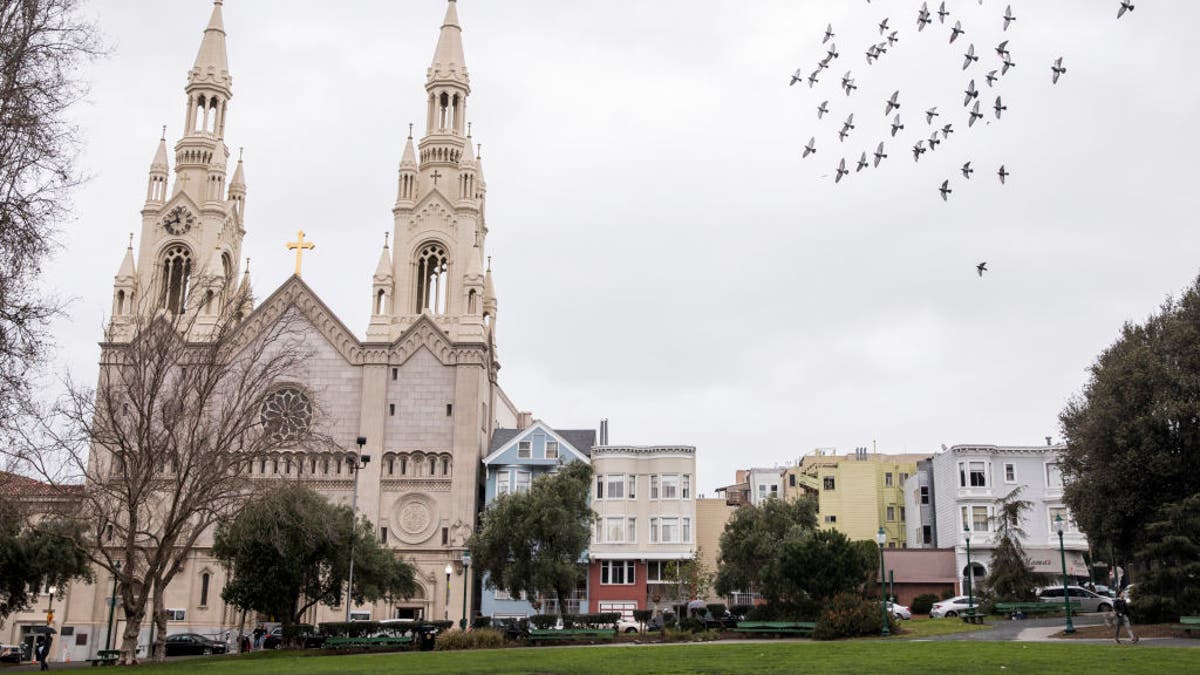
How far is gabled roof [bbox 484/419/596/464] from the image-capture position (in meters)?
78.1

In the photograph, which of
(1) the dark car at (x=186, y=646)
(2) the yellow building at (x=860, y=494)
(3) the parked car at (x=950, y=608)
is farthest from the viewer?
(2) the yellow building at (x=860, y=494)

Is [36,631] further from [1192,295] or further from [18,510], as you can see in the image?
[1192,295]

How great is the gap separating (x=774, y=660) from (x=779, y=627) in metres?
14.6

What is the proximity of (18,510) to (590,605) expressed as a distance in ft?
146

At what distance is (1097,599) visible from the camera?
194 ft

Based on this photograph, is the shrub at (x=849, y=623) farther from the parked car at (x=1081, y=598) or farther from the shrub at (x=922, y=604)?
the shrub at (x=922, y=604)

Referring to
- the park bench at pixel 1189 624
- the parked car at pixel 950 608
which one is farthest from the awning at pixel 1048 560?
the park bench at pixel 1189 624

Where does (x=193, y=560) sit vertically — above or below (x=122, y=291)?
below

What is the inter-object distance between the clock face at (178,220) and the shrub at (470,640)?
52714mm

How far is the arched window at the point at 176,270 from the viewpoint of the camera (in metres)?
86.4

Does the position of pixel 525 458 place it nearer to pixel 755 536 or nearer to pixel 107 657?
pixel 755 536

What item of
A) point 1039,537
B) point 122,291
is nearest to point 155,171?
point 122,291

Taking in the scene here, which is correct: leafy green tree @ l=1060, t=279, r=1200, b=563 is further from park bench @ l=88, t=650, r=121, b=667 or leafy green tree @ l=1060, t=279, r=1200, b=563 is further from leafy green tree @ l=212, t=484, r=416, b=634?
park bench @ l=88, t=650, r=121, b=667

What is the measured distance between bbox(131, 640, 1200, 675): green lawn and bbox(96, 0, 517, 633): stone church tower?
3489 centimetres
